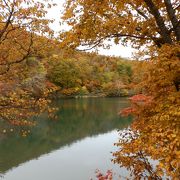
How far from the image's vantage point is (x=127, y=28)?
24.8ft

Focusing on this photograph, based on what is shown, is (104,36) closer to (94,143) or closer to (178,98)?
(178,98)

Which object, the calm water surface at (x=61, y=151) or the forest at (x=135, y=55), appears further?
the calm water surface at (x=61, y=151)

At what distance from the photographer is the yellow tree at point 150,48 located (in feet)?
17.8

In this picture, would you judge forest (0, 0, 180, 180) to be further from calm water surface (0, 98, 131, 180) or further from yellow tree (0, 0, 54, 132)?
calm water surface (0, 98, 131, 180)

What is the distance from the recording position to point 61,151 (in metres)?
21.8

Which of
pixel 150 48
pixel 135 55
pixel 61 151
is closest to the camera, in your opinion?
pixel 150 48

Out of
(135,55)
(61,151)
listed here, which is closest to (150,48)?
(135,55)

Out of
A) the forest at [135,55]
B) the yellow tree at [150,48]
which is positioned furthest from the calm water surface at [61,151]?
the yellow tree at [150,48]

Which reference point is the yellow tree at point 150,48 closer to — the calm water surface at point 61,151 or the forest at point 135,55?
the forest at point 135,55

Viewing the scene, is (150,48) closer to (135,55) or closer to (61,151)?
(135,55)

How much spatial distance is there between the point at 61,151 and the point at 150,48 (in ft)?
48.8

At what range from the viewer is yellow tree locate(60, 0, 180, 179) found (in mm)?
5438

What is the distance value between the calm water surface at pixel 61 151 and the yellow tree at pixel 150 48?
9220 mm

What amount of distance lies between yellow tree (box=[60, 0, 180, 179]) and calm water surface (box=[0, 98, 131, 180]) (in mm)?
9220
